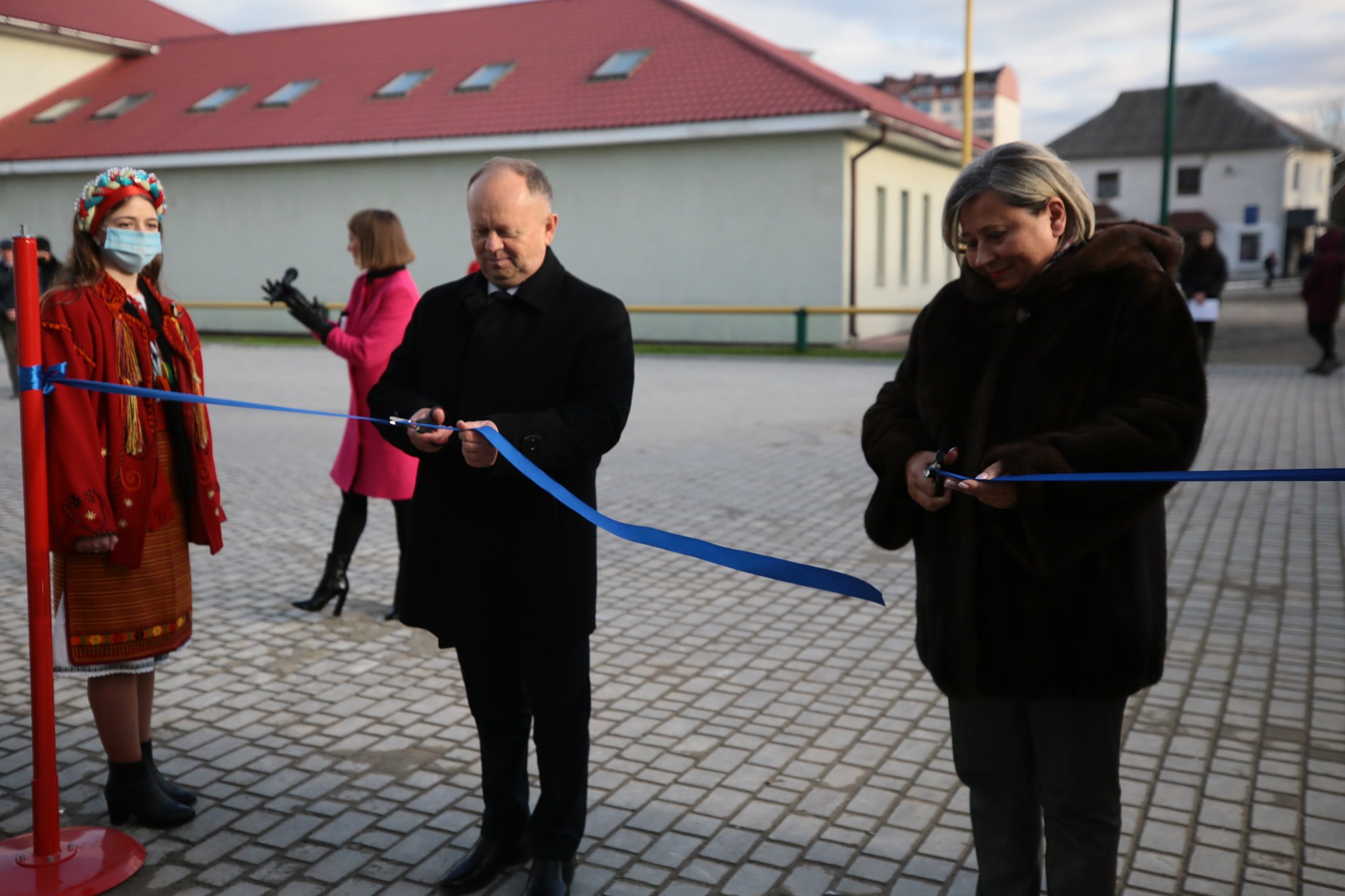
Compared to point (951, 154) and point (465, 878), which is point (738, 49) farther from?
point (465, 878)

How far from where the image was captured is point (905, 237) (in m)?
25.8

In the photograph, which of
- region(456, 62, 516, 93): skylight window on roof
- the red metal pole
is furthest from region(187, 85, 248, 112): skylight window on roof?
the red metal pole

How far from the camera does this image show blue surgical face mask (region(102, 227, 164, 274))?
11.2ft

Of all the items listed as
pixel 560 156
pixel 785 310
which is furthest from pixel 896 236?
pixel 560 156

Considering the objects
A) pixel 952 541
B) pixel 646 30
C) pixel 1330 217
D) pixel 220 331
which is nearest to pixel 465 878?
pixel 952 541

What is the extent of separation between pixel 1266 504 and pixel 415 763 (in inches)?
264

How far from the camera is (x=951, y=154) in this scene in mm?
26719

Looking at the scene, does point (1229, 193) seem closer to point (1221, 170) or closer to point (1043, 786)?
point (1221, 170)

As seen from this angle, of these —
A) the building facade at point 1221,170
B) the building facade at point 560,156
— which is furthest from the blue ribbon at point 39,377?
the building facade at point 1221,170

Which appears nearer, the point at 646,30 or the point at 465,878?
the point at 465,878

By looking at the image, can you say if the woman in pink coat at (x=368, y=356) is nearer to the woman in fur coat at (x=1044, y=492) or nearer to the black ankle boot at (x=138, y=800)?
the black ankle boot at (x=138, y=800)

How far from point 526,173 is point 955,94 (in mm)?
126936

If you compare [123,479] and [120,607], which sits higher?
[123,479]

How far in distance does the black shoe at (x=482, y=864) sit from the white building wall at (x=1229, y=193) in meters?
63.1
